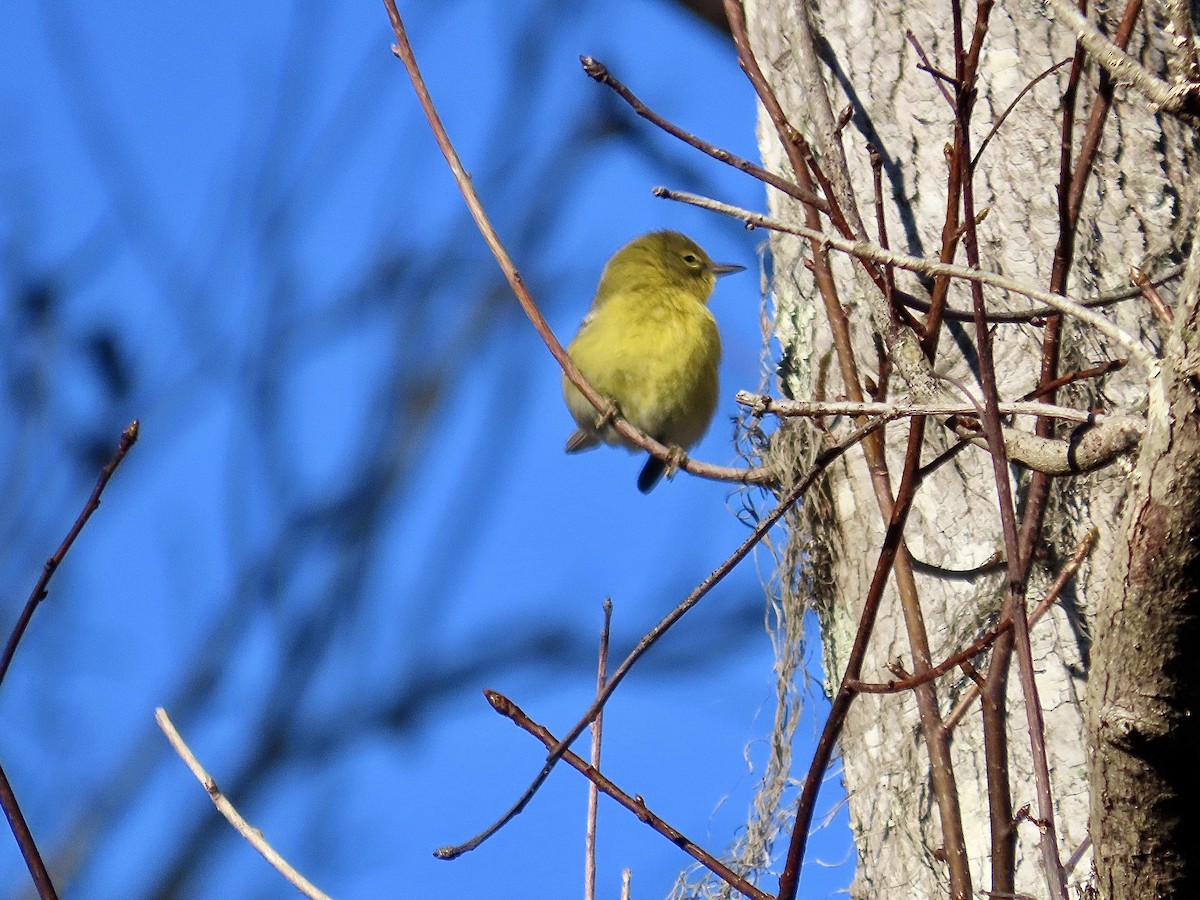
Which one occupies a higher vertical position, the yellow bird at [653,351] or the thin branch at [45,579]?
the yellow bird at [653,351]

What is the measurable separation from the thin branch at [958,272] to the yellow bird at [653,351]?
3.01 metres

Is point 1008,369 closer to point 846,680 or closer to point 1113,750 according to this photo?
point 846,680

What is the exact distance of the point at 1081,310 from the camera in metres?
1.43

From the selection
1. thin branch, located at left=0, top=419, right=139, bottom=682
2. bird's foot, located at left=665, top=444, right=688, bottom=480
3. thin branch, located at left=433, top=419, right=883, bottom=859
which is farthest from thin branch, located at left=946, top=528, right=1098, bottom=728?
thin branch, located at left=0, top=419, right=139, bottom=682

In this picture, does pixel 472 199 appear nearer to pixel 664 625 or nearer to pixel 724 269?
pixel 664 625

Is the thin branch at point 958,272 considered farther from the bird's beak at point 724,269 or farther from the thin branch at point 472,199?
the bird's beak at point 724,269

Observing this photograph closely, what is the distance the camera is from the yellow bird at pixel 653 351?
4773mm

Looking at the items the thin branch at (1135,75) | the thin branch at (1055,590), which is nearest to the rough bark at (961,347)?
the thin branch at (1055,590)

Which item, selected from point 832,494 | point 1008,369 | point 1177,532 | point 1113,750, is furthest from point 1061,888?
point 832,494

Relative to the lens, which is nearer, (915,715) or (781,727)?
(915,715)

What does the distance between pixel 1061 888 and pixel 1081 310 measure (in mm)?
616

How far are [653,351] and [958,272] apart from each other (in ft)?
10.8

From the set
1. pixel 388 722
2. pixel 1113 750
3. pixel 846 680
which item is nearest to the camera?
pixel 1113 750

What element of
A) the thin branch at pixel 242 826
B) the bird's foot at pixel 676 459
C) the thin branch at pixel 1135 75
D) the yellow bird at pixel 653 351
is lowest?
the thin branch at pixel 242 826
